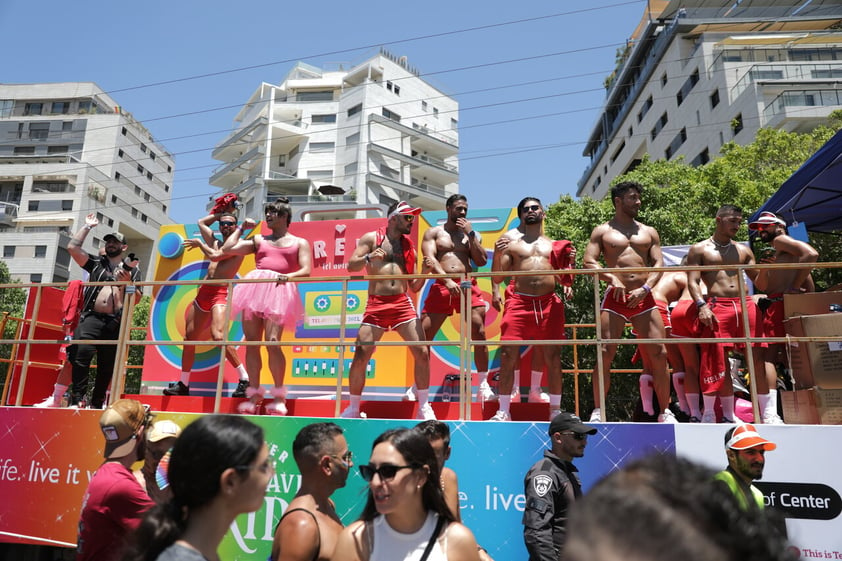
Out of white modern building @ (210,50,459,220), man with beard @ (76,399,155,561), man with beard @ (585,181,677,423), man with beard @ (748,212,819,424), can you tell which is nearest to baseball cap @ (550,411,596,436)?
man with beard @ (585,181,677,423)

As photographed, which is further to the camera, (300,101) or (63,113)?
(63,113)

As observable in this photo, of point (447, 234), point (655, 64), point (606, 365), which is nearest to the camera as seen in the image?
point (606, 365)

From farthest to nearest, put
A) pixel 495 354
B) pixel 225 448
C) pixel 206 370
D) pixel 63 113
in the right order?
1. pixel 63 113
2. pixel 206 370
3. pixel 495 354
4. pixel 225 448

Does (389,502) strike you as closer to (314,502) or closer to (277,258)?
(314,502)

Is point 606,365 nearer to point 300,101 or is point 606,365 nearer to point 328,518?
point 328,518

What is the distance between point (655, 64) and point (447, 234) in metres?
38.4

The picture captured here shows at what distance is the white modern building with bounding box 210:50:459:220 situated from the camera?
50844 mm

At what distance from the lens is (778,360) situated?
19.2 feet

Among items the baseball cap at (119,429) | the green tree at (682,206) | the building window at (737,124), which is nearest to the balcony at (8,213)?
the green tree at (682,206)

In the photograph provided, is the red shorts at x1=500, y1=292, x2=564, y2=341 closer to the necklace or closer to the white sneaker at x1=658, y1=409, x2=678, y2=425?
the white sneaker at x1=658, y1=409, x2=678, y2=425

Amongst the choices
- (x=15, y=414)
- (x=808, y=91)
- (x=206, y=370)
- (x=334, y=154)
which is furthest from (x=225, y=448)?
(x=334, y=154)

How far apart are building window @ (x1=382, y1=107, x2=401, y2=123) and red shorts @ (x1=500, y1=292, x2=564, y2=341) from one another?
5030 centimetres

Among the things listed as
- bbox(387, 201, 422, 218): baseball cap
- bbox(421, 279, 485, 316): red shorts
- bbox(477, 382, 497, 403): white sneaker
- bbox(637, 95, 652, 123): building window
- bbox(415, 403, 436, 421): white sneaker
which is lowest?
bbox(415, 403, 436, 421): white sneaker

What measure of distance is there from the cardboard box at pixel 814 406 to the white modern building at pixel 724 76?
2555 cm
